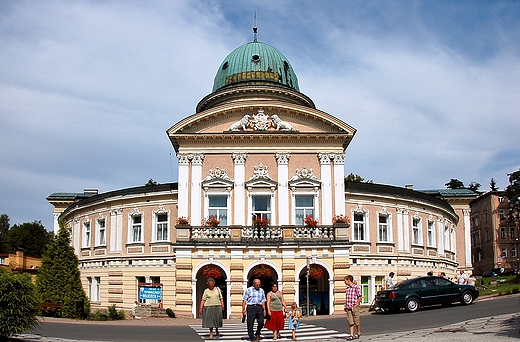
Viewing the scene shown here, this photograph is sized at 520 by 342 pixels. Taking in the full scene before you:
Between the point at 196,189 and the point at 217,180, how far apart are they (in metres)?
1.33

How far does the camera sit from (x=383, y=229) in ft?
129

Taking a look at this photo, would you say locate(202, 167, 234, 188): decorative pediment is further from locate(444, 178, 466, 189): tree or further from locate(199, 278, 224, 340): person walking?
locate(444, 178, 466, 189): tree

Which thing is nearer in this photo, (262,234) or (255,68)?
(262,234)

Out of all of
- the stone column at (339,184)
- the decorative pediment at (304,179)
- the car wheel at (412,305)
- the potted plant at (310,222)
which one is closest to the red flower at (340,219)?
the potted plant at (310,222)

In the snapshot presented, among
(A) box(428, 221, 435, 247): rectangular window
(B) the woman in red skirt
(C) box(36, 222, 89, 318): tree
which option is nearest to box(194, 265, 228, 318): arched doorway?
(C) box(36, 222, 89, 318): tree

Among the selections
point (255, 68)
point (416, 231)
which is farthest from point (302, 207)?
point (255, 68)

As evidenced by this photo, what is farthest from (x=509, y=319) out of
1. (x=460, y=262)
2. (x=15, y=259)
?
(x=15, y=259)

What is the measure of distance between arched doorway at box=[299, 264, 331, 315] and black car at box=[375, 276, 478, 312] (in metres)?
5.66

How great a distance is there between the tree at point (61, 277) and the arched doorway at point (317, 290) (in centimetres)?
1154

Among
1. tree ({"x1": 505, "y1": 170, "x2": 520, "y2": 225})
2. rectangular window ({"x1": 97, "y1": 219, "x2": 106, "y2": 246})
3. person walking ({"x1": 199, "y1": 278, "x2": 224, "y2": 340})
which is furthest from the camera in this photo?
tree ({"x1": 505, "y1": 170, "x2": 520, "y2": 225})

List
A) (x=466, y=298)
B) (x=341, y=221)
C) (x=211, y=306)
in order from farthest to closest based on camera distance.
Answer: (x=341, y=221) < (x=466, y=298) < (x=211, y=306)

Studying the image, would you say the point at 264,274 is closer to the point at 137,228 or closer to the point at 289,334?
the point at 289,334

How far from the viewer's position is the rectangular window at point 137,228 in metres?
40.3

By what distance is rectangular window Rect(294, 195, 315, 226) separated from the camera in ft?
116
